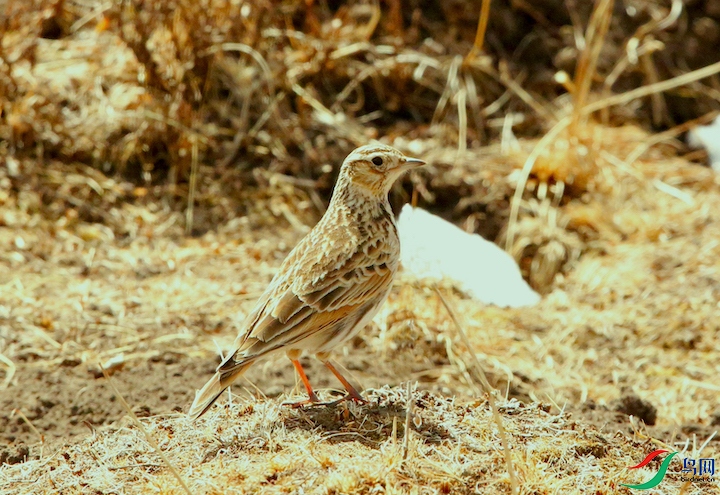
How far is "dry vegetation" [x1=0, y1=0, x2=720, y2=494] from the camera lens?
14.4ft

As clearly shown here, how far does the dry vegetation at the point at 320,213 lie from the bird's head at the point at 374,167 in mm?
1101

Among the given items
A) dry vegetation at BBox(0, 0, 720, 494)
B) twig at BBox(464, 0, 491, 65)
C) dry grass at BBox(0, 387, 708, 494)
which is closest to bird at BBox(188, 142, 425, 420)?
dry grass at BBox(0, 387, 708, 494)

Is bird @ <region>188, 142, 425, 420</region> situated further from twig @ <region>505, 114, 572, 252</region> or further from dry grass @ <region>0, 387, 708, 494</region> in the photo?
twig @ <region>505, 114, 572, 252</region>

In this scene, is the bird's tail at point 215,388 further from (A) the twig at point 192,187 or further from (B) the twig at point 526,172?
(B) the twig at point 526,172

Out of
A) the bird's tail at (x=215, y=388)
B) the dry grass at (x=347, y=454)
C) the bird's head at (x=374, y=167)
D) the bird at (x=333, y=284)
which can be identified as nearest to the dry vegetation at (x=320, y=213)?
the dry grass at (x=347, y=454)

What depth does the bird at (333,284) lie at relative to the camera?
4477mm

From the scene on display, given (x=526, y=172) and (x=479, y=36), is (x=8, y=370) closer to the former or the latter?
(x=526, y=172)

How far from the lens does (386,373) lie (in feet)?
19.8

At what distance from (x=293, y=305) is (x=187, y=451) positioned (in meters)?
0.84

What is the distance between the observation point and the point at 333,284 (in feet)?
15.6

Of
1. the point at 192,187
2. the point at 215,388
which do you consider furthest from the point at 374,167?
the point at 192,187

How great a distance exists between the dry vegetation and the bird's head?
3.61 feet

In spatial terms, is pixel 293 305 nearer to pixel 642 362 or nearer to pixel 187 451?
pixel 187 451

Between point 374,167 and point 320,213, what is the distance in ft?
9.81
